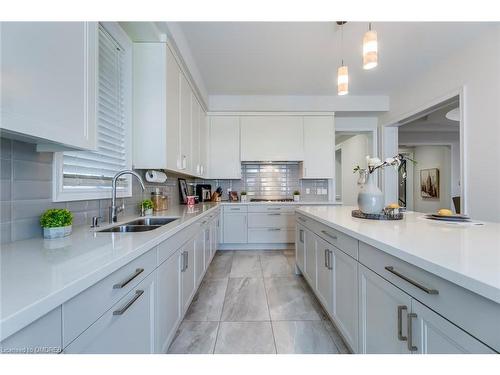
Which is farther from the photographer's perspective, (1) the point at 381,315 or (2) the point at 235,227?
(2) the point at 235,227

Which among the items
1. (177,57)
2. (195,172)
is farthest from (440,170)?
(177,57)

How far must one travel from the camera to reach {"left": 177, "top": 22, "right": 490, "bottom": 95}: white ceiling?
2266mm

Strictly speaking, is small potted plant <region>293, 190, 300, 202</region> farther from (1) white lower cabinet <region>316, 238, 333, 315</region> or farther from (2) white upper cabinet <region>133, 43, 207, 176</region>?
(2) white upper cabinet <region>133, 43, 207, 176</region>

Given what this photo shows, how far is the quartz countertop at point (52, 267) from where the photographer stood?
0.46 m

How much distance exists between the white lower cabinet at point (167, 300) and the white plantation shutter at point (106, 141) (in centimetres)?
78

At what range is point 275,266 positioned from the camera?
3.04m

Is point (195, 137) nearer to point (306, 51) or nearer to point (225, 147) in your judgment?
point (225, 147)

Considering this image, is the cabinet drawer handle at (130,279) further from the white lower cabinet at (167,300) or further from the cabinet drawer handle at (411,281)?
the cabinet drawer handle at (411,281)

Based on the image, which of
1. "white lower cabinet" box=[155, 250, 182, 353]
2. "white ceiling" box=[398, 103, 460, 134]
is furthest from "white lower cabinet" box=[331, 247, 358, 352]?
"white ceiling" box=[398, 103, 460, 134]

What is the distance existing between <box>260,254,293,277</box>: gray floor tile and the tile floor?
13mm

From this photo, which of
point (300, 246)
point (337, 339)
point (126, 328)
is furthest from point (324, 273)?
point (126, 328)

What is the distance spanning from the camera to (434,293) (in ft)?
2.31

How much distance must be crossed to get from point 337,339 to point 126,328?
1435 mm

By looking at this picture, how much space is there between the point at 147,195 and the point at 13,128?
172 cm
